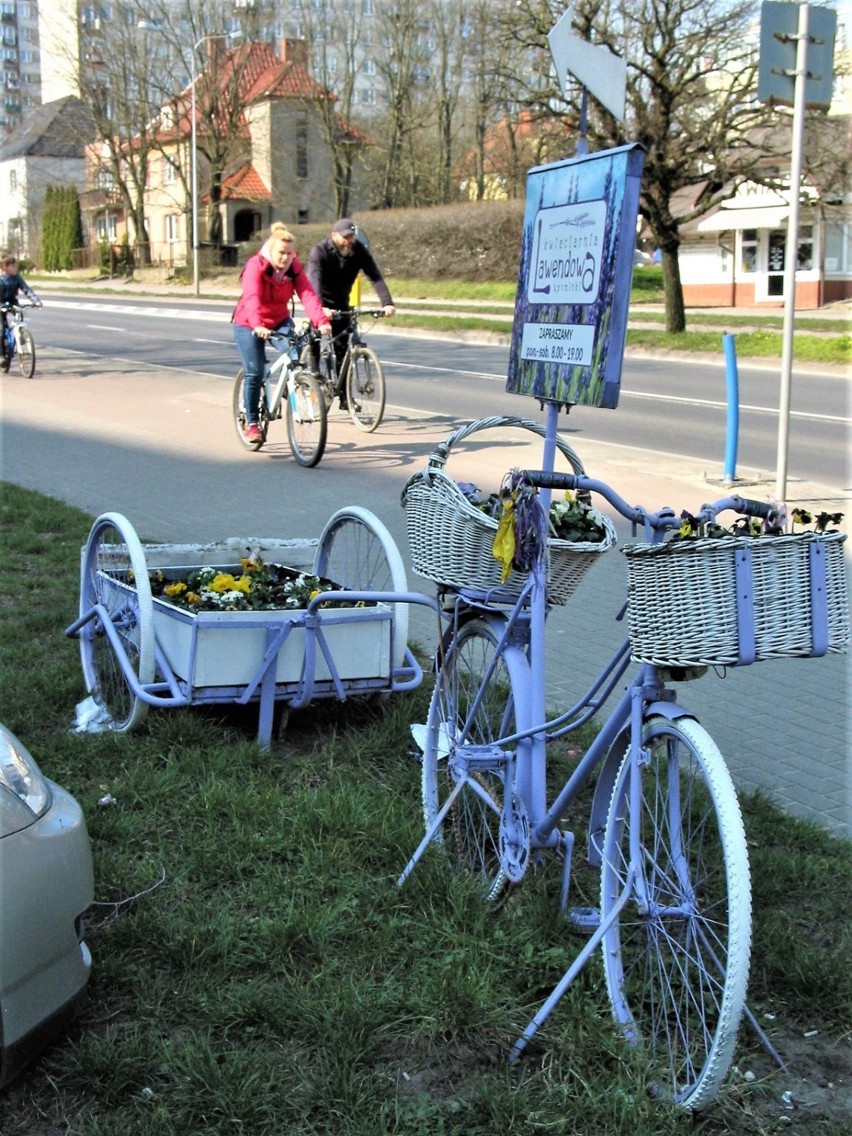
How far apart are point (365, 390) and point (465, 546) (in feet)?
32.5

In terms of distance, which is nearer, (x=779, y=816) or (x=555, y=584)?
(x=555, y=584)

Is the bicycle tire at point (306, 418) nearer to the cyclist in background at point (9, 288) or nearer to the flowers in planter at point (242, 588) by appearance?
the flowers in planter at point (242, 588)

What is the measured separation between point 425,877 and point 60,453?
375 inches

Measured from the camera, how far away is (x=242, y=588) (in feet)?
17.3

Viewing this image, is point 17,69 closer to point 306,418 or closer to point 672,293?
point 672,293

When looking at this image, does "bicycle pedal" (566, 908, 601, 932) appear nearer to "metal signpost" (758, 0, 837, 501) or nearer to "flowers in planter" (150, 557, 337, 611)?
"flowers in planter" (150, 557, 337, 611)

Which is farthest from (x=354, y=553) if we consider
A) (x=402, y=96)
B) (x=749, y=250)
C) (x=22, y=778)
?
(x=402, y=96)

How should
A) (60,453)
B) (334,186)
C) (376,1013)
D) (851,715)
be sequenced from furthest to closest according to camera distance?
1. (334,186)
2. (60,453)
3. (851,715)
4. (376,1013)

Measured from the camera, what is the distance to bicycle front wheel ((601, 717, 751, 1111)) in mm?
2760

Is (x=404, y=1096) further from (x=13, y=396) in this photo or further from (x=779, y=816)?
(x=13, y=396)

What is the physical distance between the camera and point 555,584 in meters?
3.58

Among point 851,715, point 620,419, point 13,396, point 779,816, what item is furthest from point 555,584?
point 13,396

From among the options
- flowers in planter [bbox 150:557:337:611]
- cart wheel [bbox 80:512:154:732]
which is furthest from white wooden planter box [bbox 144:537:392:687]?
flowers in planter [bbox 150:557:337:611]

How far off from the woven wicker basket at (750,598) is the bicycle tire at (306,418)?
8.86 metres
